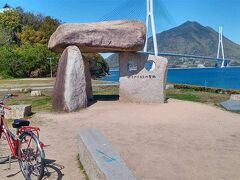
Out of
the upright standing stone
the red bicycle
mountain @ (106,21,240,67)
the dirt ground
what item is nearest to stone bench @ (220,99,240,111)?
the dirt ground

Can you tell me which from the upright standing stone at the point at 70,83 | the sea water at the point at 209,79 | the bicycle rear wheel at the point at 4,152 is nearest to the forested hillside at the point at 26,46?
the sea water at the point at 209,79

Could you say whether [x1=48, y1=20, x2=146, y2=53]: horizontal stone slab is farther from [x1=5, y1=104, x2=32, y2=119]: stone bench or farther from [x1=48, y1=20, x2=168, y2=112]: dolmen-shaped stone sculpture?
[x1=5, y1=104, x2=32, y2=119]: stone bench

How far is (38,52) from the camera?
124 feet

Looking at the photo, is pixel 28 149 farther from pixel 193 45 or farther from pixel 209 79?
pixel 193 45

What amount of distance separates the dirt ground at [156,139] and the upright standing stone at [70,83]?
38cm

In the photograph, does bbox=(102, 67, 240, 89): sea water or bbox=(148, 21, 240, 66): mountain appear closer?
bbox=(102, 67, 240, 89): sea water

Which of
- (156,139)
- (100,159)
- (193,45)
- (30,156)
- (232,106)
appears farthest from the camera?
(193,45)

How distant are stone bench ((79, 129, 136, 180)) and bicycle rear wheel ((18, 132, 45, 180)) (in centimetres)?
60

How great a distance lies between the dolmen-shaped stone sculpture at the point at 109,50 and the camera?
10.5 m

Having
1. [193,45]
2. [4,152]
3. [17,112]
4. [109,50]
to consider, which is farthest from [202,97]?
[193,45]

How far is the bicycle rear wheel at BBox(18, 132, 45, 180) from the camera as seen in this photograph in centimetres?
442

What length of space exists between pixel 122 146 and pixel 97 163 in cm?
223

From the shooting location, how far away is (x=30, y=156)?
15.1ft

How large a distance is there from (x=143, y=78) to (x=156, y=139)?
5.07 m
